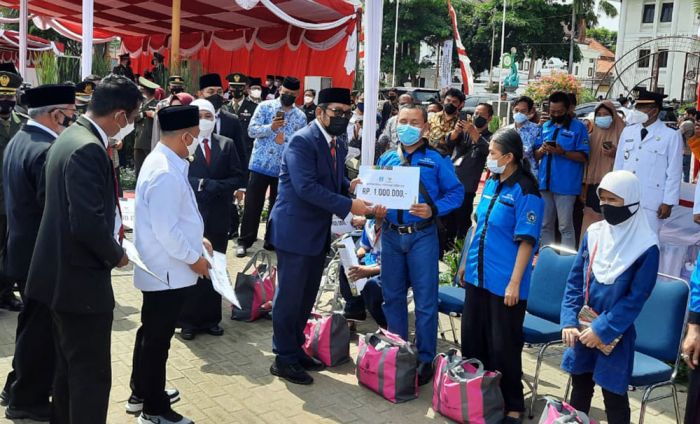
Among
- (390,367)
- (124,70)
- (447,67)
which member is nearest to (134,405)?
(390,367)

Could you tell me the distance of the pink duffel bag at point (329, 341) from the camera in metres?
4.82

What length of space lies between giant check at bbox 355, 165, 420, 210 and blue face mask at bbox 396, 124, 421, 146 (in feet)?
0.71

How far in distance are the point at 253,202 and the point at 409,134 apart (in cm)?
369

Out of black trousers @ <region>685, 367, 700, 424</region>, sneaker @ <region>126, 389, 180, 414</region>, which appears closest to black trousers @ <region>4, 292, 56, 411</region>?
sneaker @ <region>126, 389, 180, 414</region>

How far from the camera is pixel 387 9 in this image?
1857 inches

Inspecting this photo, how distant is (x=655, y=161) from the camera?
20.3ft

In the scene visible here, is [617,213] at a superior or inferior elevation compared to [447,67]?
inferior

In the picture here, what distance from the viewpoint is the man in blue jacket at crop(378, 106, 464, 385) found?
4469mm

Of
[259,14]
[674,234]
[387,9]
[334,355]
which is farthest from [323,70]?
[387,9]

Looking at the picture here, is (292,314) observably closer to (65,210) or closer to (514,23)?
(65,210)

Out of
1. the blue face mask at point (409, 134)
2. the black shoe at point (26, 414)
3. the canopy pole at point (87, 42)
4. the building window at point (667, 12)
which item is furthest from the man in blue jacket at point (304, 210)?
the building window at point (667, 12)

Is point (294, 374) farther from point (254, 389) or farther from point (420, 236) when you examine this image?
point (420, 236)

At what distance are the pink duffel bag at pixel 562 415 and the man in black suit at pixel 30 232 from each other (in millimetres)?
2817

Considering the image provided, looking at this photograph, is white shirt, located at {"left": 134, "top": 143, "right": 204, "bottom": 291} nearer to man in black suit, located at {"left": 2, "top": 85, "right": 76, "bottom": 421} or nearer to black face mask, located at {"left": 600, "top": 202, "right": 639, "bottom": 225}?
man in black suit, located at {"left": 2, "top": 85, "right": 76, "bottom": 421}
